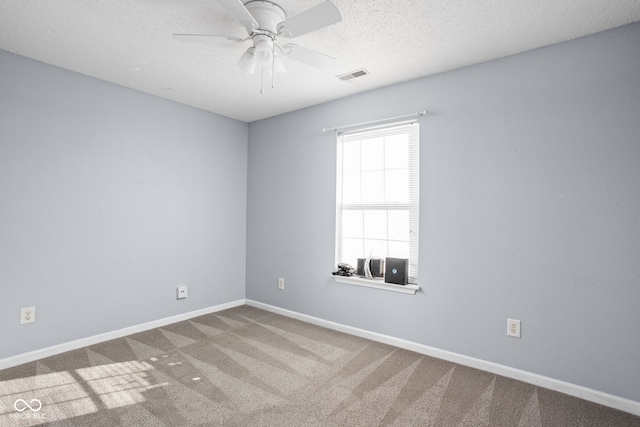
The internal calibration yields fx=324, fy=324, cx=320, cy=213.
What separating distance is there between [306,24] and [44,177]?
102 inches

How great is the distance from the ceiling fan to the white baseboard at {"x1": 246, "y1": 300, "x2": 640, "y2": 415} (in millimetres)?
2473

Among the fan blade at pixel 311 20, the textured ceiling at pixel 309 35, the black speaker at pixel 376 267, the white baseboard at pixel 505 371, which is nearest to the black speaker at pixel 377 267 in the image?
the black speaker at pixel 376 267

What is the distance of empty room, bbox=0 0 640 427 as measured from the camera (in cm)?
207

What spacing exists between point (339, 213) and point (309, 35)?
5.96ft

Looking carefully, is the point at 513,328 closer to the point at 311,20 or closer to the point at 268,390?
the point at 268,390

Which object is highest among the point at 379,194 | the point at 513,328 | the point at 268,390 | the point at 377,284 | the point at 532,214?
the point at 379,194

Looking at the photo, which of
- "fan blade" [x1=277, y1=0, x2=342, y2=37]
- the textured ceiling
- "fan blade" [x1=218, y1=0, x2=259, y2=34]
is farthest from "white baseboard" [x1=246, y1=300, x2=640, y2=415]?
"fan blade" [x1=218, y1=0, x2=259, y2=34]

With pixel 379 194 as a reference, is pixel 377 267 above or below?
below

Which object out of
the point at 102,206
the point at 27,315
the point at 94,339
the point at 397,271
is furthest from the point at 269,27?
the point at 94,339

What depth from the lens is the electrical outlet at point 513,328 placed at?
245cm

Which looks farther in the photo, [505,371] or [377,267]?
[377,267]

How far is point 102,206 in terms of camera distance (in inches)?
122

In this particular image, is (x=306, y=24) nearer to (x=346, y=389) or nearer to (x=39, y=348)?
(x=346, y=389)

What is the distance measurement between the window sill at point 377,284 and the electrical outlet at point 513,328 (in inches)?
29.2
